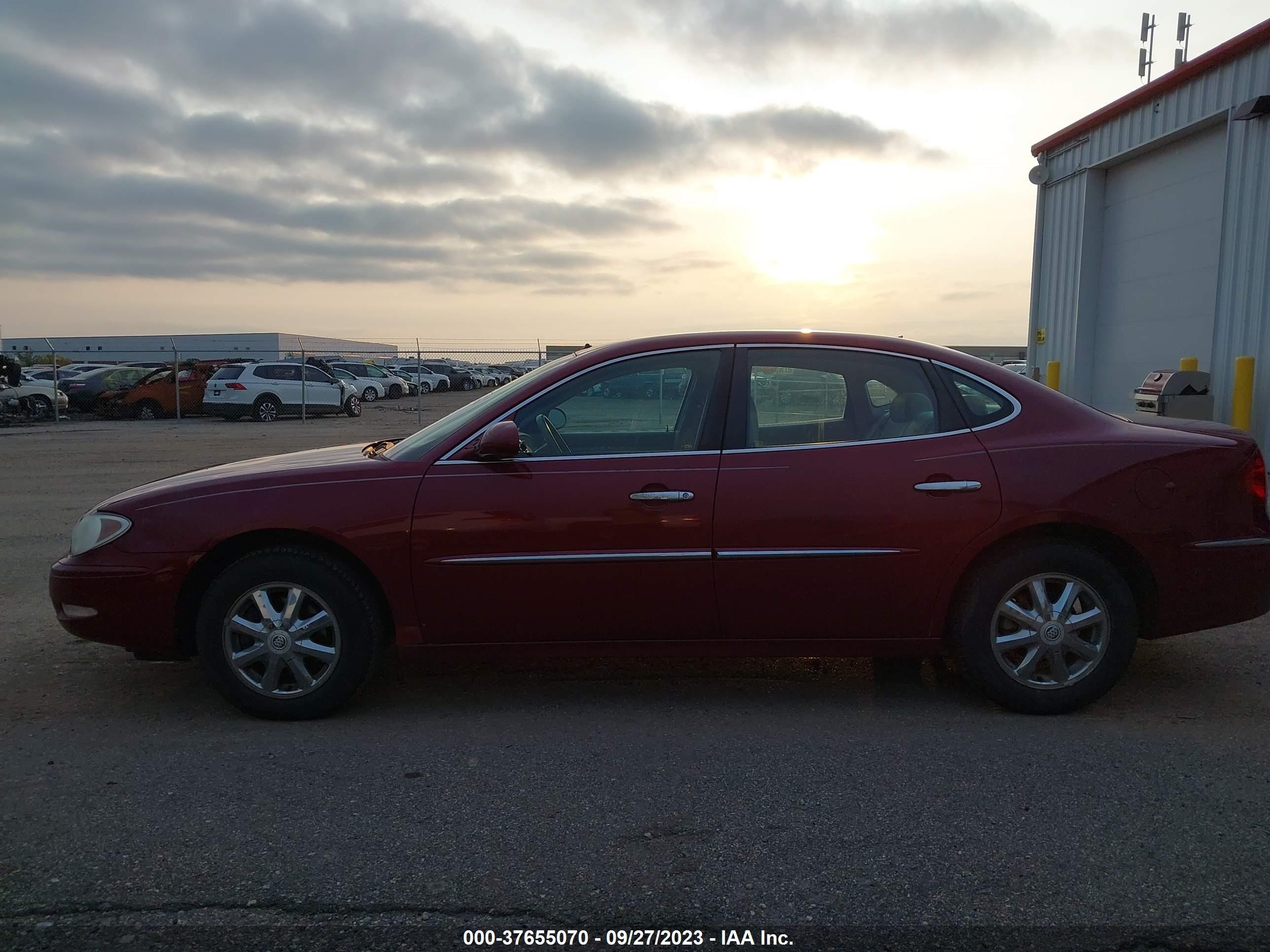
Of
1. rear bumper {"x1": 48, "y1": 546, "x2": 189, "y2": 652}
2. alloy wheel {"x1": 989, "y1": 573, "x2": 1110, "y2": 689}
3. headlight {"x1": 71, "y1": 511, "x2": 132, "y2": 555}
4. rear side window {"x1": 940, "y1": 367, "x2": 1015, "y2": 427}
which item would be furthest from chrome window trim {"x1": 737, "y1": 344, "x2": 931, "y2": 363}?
headlight {"x1": 71, "y1": 511, "x2": 132, "y2": 555}

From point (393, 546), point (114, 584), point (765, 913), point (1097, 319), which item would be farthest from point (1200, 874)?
point (1097, 319)

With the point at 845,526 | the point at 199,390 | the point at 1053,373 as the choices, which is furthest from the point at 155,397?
the point at 845,526

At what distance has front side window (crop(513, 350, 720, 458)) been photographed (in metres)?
4.27

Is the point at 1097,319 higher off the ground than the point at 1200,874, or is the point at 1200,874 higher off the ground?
the point at 1097,319

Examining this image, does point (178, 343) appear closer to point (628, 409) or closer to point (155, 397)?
point (155, 397)

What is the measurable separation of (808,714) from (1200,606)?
1657 millimetres

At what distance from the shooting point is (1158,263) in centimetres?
1103

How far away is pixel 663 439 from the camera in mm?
4301

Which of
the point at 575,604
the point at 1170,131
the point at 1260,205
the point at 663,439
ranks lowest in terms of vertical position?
the point at 575,604

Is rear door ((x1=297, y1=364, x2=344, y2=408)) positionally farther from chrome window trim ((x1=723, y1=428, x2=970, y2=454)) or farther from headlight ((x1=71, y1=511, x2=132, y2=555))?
chrome window trim ((x1=723, y1=428, x2=970, y2=454))

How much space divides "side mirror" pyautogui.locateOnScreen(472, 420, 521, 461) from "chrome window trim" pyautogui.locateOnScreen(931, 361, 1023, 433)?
1.79 m

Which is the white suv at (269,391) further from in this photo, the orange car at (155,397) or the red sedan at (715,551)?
the red sedan at (715,551)

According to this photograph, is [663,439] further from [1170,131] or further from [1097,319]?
[1097,319]

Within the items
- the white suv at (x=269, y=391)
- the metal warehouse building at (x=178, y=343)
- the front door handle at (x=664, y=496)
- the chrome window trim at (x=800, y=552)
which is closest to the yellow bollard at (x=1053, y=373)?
the chrome window trim at (x=800, y=552)
